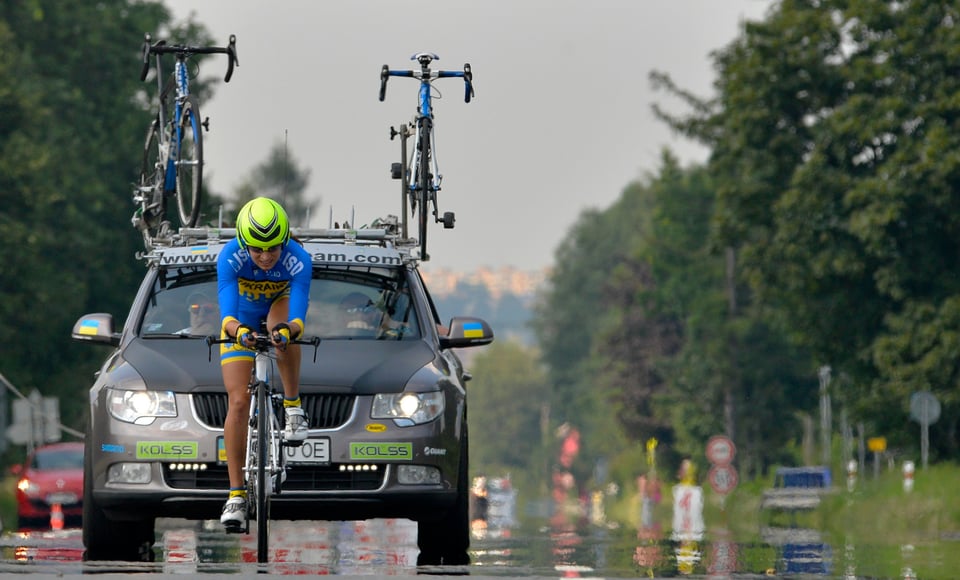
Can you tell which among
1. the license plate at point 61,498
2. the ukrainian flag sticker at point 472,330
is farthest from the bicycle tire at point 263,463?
the license plate at point 61,498

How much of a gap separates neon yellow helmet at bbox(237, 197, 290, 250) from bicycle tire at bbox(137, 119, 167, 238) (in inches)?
304

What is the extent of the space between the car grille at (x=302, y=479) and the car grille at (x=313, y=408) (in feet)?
0.91

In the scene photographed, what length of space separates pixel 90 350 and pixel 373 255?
40.1m

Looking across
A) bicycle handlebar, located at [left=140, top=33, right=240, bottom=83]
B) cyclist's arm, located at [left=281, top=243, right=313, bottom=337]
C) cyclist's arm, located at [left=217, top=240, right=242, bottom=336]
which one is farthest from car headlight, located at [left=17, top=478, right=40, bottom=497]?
cyclist's arm, located at [left=281, top=243, right=313, bottom=337]

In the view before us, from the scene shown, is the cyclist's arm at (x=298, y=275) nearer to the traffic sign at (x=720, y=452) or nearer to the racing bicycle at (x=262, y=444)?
the racing bicycle at (x=262, y=444)

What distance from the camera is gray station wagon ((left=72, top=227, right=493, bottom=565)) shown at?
13.1 meters

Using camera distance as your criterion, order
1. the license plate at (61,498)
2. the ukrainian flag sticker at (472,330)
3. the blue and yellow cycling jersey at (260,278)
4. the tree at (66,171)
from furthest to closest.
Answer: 1. the tree at (66,171)
2. the license plate at (61,498)
3. the ukrainian flag sticker at (472,330)
4. the blue and yellow cycling jersey at (260,278)

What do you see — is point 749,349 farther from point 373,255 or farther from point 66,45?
point 373,255

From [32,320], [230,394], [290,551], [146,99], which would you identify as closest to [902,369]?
[32,320]

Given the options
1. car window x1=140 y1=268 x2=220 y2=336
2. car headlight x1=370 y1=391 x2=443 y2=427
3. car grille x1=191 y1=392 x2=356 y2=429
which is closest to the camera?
car grille x1=191 y1=392 x2=356 y2=429

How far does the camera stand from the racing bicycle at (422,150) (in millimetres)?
19453

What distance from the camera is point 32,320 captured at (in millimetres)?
47812

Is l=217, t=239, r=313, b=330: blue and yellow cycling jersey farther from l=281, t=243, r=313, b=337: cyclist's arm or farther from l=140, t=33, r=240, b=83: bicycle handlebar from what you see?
l=140, t=33, r=240, b=83: bicycle handlebar

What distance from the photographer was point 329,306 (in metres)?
14.3
